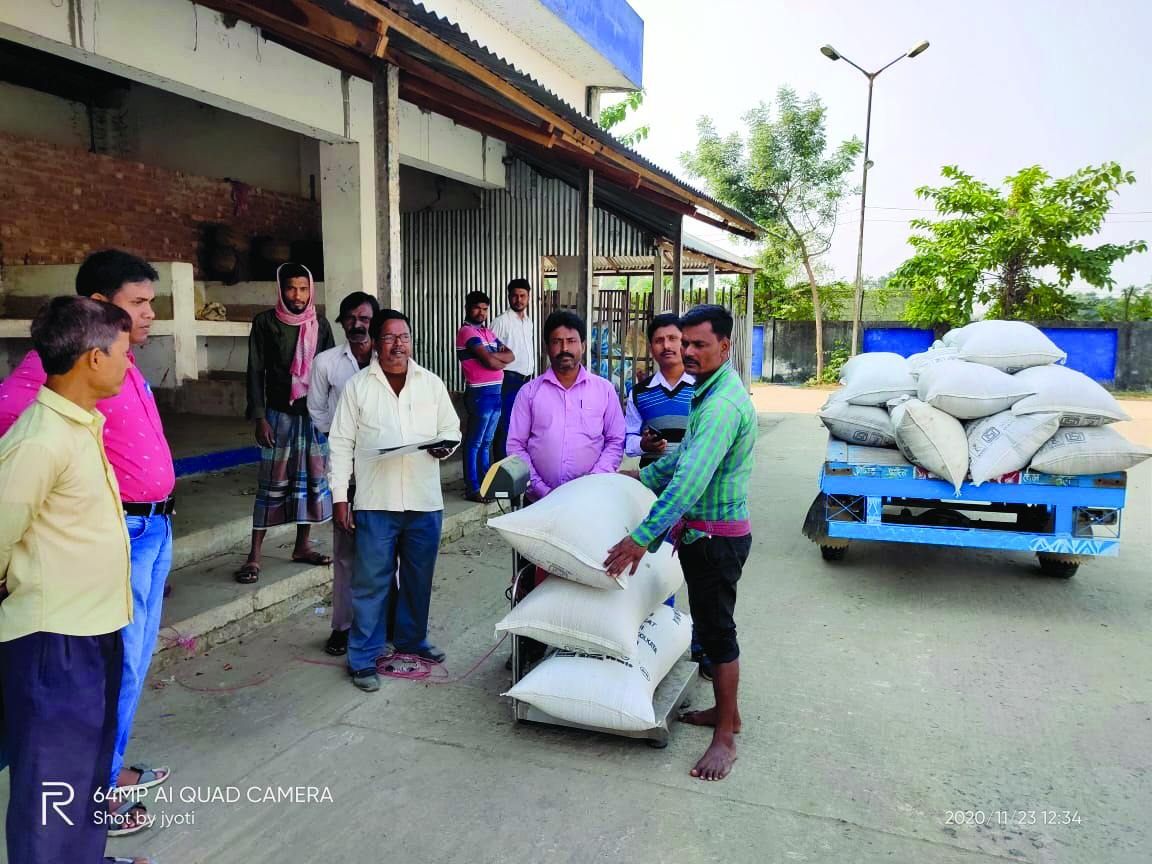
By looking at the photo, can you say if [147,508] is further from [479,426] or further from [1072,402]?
[1072,402]

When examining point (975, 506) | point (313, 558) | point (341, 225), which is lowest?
point (313, 558)

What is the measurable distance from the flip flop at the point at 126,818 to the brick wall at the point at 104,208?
6.90m

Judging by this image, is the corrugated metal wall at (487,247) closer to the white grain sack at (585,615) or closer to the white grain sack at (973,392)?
the white grain sack at (973,392)

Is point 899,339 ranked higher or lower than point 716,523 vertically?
higher

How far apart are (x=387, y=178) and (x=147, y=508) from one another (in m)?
3.04

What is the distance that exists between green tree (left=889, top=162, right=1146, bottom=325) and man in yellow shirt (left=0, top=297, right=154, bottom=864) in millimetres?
21055

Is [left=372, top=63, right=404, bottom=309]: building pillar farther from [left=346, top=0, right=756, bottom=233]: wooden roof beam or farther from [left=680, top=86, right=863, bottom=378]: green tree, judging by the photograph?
[left=680, top=86, right=863, bottom=378]: green tree

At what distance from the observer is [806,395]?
67.6 ft

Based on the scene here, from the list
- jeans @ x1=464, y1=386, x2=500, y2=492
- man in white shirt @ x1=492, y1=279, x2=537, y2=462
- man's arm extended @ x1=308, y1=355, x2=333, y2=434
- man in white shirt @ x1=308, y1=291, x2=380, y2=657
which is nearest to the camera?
man in white shirt @ x1=308, y1=291, x2=380, y2=657

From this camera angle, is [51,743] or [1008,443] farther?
[1008,443]

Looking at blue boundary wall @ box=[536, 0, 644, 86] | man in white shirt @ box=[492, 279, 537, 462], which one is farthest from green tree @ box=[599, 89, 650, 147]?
man in white shirt @ box=[492, 279, 537, 462]

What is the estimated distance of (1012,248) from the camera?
19.7m

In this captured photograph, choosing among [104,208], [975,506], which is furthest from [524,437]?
[104,208]

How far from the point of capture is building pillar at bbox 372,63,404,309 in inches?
187
